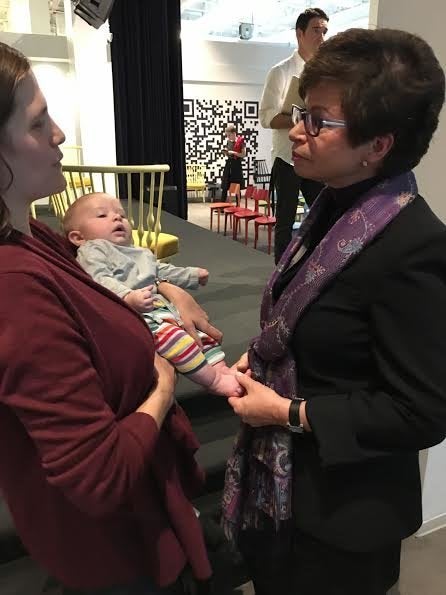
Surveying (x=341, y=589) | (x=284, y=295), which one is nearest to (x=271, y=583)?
(x=341, y=589)

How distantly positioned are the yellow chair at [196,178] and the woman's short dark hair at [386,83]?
11621 mm

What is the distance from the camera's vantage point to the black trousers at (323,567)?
1.03 metres

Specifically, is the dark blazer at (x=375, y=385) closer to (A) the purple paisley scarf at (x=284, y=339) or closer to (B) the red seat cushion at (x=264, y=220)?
(A) the purple paisley scarf at (x=284, y=339)

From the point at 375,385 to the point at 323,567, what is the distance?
1.36ft

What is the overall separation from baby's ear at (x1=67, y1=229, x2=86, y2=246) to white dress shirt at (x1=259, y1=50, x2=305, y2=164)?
1828 mm

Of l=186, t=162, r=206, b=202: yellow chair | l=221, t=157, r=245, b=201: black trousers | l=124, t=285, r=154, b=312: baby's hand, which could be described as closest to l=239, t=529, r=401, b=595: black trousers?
l=124, t=285, r=154, b=312: baby's hand

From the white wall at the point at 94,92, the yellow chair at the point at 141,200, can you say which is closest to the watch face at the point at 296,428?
the yellow chair at the point at 141,200

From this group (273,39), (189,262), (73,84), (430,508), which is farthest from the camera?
(273,39)

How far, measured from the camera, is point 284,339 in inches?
36.6

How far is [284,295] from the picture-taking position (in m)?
0.94

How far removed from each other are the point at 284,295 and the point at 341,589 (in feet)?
2.01

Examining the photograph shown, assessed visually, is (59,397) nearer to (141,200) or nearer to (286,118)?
(141,200)

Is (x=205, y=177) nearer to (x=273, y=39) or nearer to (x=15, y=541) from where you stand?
(x=273, y=39)

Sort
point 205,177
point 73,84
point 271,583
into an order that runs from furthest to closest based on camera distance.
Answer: point 205,177 → point 73,84 → point 271,583
